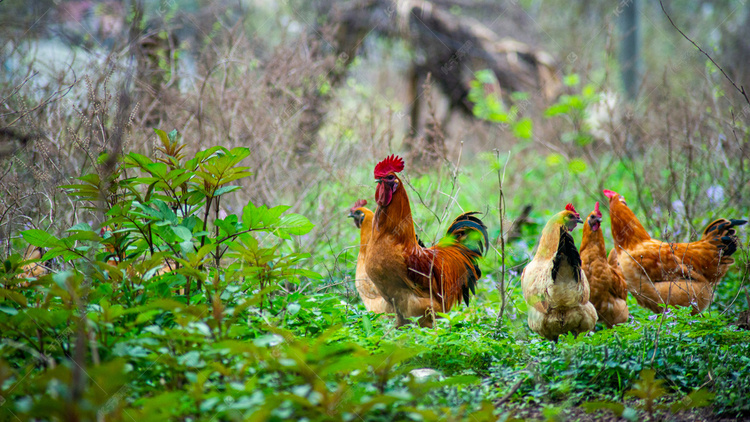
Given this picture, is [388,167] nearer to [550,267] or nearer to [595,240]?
[550,267]

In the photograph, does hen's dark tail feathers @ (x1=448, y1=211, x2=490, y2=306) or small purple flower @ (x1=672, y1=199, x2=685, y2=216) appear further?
small purple flower @ (x1=672, y1=199, x2=685, y2=216)

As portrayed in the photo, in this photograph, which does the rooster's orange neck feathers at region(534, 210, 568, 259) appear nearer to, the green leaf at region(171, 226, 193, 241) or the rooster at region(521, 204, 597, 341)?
the rooster at region(521, 204, 597, 341)

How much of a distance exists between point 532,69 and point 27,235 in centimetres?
1006

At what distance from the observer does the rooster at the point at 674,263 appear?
454 cm

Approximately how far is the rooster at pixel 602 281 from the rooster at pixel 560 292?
363 millimetres

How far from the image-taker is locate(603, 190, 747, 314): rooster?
179 inches

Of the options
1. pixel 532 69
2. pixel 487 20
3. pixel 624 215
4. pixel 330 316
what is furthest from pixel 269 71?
pixel 487 20

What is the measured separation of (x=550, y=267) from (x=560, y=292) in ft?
0.65

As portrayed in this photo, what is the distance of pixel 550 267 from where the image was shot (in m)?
3.77

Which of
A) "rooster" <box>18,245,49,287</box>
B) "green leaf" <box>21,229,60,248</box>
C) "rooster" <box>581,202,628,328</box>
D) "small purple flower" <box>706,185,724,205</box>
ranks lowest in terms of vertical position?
"rooster" <box>581,202,628,328</box>

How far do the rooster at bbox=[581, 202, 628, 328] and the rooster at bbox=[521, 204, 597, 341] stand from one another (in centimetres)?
36

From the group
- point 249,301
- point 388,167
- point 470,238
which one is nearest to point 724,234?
point 470,238

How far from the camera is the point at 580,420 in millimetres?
2578

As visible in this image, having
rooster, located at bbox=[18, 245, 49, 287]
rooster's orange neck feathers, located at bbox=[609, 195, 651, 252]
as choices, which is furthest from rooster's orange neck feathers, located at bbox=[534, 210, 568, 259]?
rooster, located at bbox=[18, 245, 49, 287]
